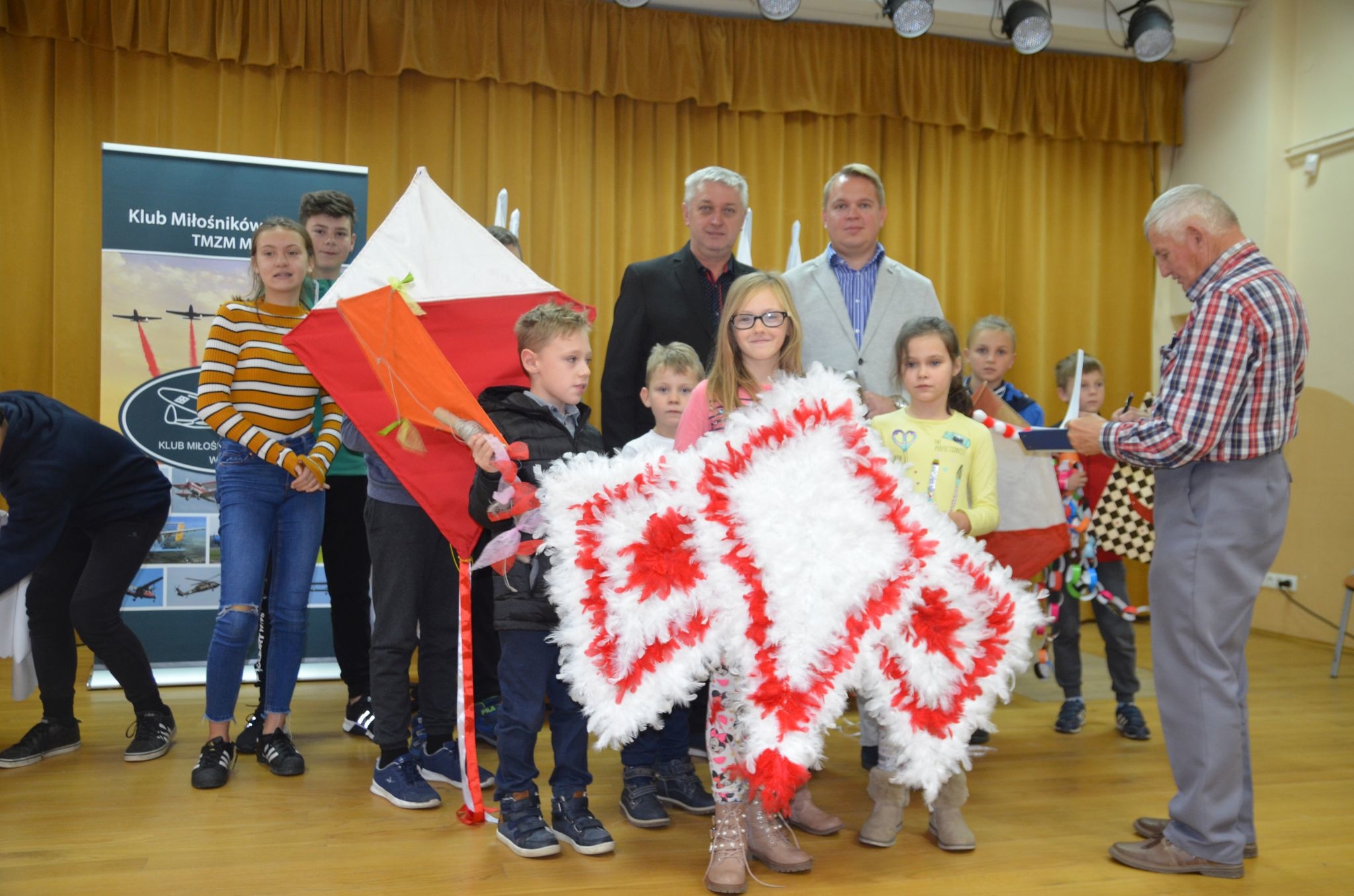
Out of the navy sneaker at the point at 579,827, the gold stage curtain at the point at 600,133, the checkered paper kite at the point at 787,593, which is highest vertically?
the gold stage curtain at the point at 600,133

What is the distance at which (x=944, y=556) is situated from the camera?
7.20 ft

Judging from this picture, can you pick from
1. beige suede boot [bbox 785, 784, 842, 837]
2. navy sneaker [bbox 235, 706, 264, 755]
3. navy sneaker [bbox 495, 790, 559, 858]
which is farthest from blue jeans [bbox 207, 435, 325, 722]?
beige suede boot [bbox 785, 784, 842, 837]

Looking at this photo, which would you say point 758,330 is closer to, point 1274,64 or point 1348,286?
point 1348,286

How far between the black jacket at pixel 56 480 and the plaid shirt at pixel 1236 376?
2.98 metres

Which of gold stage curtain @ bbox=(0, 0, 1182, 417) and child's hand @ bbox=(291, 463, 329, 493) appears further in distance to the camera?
gold stage curtain @ bbox=(0, 0, 1182, 417)

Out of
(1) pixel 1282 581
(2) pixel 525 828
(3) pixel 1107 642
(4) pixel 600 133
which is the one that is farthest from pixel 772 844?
(1) pixel 1282 581

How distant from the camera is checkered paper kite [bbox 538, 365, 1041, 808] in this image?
206 cm

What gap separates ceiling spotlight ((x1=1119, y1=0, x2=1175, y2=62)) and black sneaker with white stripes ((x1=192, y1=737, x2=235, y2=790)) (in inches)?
225

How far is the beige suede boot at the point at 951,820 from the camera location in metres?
2.55

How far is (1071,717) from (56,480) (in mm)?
3465

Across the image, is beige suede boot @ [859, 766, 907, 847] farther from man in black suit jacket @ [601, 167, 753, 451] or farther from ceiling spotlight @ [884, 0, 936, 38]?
ceiling spotlight @ [884, 0, 936, 38]

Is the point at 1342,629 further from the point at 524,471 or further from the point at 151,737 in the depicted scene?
the point at 151,737

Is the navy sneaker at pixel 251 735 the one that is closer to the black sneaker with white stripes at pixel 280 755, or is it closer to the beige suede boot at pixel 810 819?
the black sneaker with white stripes at pixel 280 755

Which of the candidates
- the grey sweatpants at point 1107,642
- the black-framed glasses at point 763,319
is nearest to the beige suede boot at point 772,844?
the black-framed glasses at point 763,319
